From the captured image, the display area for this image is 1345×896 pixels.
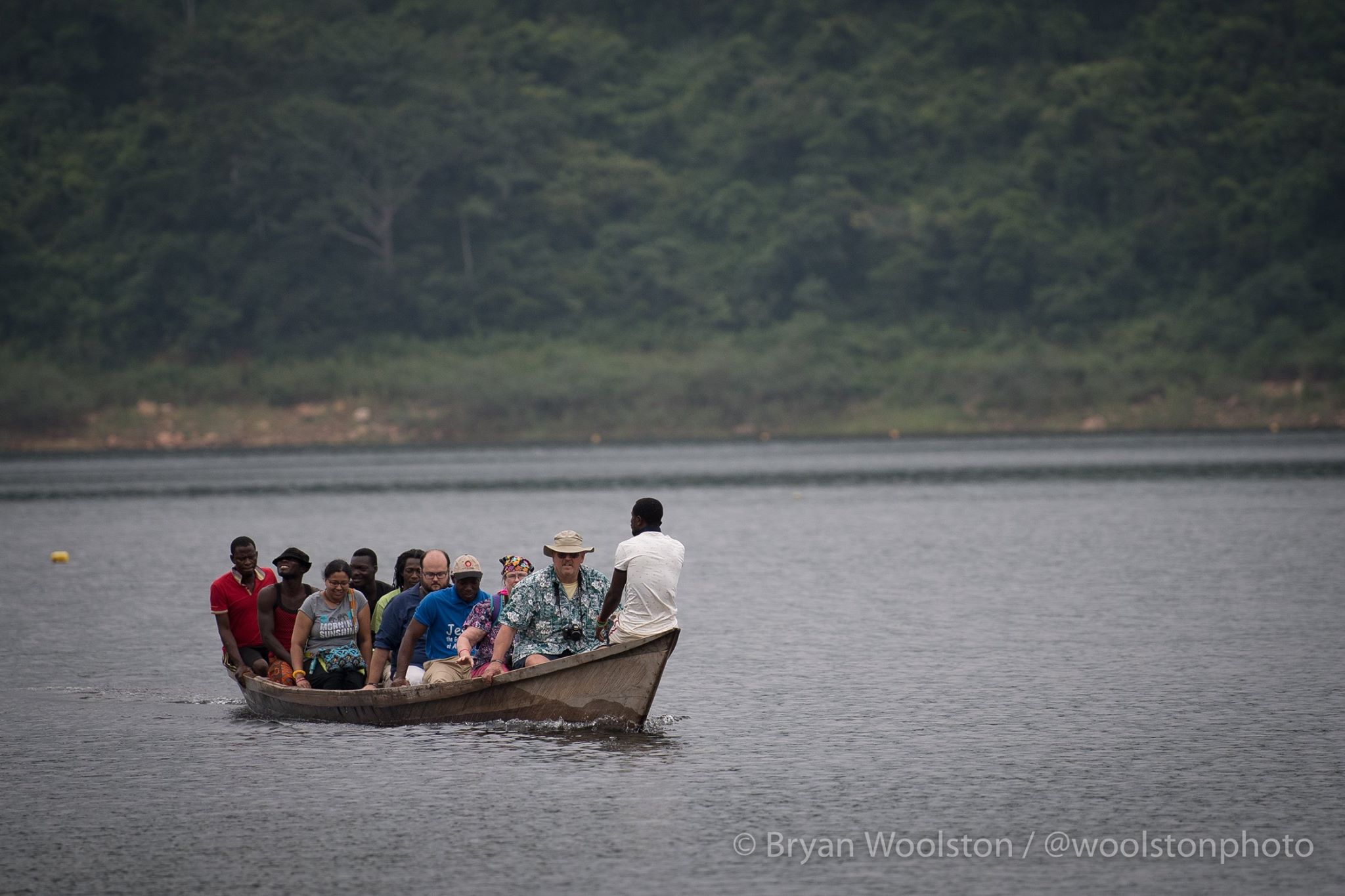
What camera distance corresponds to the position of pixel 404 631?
62.4 ft

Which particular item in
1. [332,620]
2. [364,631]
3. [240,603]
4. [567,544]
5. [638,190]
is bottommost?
[364,631]

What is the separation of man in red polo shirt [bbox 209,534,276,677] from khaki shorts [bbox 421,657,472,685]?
7.50 ft

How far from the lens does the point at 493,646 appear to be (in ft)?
61.1

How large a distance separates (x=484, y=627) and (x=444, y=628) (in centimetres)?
45

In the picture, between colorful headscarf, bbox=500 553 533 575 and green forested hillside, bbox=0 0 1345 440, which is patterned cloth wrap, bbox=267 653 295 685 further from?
green forested hillside, bbox=0 0 1345 440

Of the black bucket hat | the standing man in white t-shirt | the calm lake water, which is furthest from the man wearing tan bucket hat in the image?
the black bucket hat

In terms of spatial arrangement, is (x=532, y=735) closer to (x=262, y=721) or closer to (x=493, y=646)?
(x=493, y=646)

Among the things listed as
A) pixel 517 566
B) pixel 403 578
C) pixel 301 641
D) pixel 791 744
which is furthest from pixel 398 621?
pixel 791 744

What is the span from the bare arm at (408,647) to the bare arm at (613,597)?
6.67 ft

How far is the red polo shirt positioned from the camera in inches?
780

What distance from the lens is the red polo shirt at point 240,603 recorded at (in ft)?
65.0

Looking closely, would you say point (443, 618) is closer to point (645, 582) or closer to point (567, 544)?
point (567, 544)

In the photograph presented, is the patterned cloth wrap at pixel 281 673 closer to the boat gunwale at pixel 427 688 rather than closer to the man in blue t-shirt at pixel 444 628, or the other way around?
the boat gunwale at pixel 427 688

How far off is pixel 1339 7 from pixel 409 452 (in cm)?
7309
